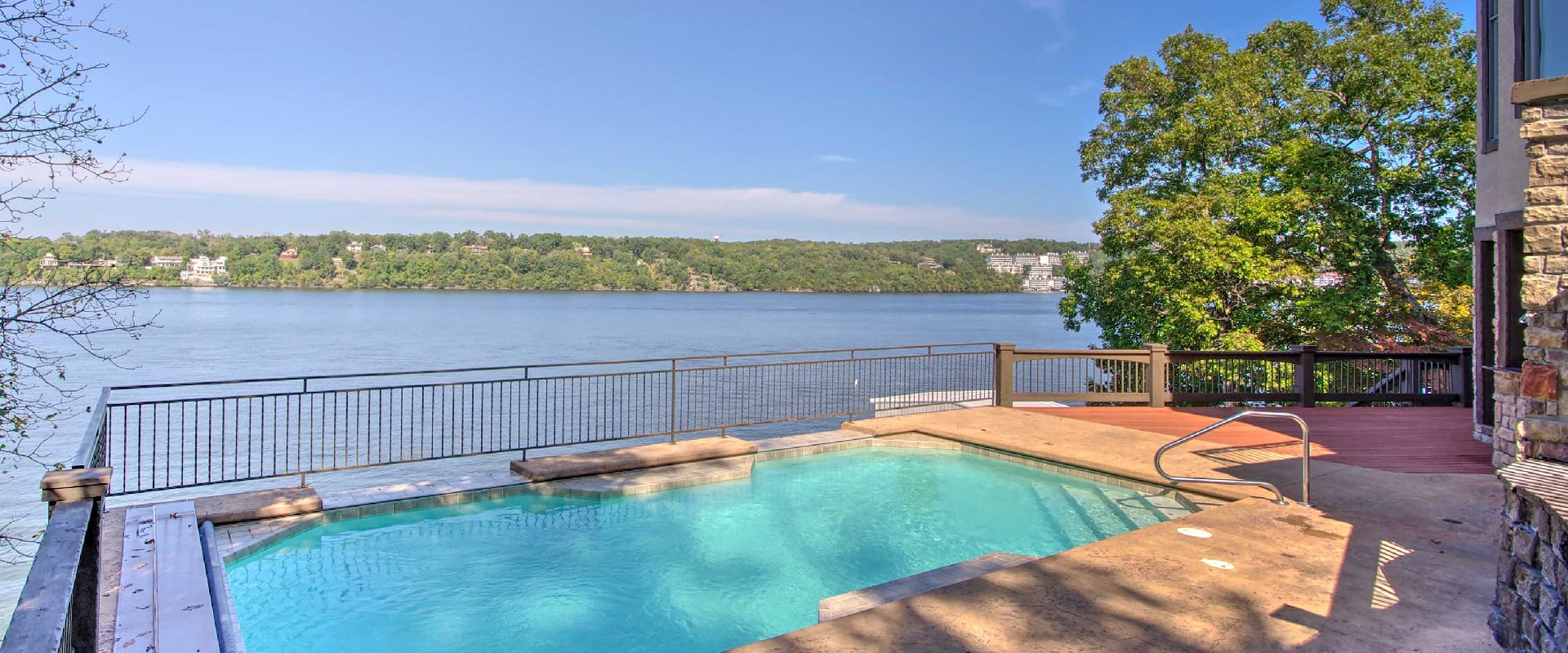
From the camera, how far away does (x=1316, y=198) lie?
16344 mm

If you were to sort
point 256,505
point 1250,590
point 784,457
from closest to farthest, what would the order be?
point 1250,590 → point 256,505 → point 784,457

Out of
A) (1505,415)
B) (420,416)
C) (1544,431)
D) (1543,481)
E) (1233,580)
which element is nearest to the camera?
(1543,481)

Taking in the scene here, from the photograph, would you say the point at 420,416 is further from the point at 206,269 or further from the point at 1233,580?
the point at 206,269

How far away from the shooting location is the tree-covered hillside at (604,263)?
94812 millimetres

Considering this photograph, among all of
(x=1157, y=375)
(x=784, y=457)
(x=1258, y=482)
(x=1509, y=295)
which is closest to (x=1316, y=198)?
(x=1157, y=375)

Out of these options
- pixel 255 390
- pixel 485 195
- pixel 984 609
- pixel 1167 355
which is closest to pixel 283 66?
pixel 255 390

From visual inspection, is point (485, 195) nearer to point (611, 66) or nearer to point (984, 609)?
point (611, 66)

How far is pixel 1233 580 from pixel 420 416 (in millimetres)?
19176

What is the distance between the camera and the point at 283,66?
32375 mm

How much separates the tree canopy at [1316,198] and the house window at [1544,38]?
925cm

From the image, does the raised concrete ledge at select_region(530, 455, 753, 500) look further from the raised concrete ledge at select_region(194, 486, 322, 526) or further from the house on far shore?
the house on far shore

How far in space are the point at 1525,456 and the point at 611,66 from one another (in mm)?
42241

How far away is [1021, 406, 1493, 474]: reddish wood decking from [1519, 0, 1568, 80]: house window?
337 centimetres

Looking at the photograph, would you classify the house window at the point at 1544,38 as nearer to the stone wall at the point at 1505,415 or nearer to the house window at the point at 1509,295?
the house window at the point at 1509,295
